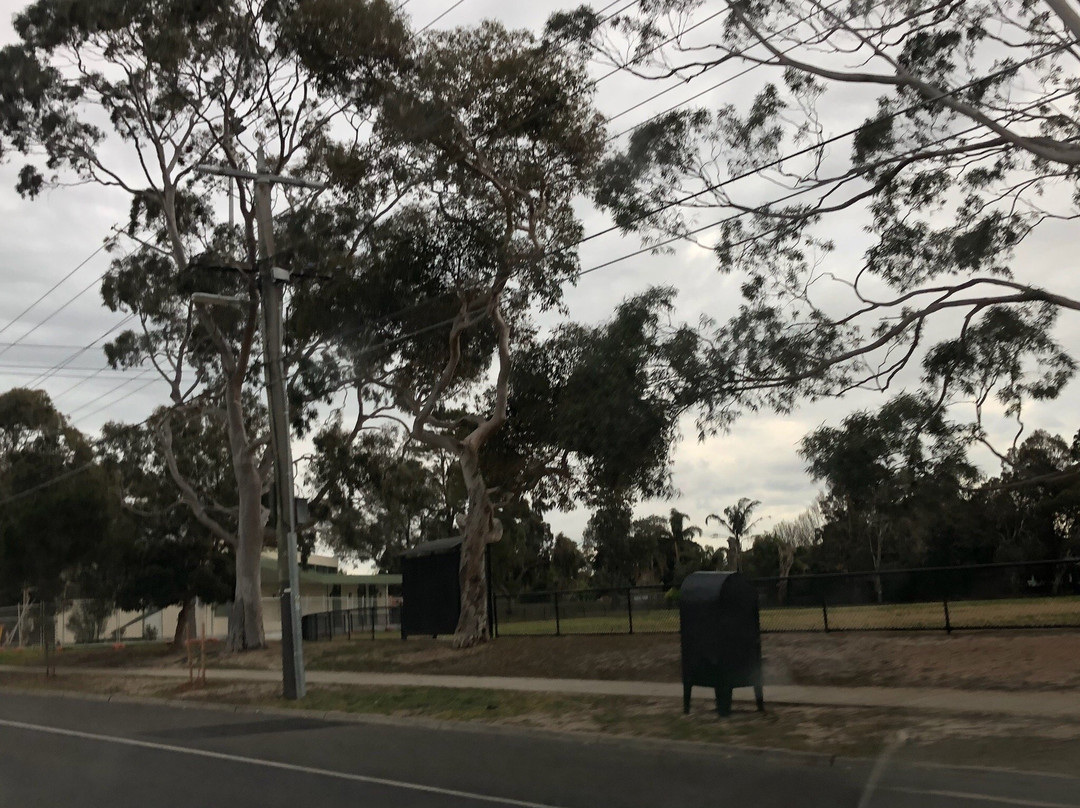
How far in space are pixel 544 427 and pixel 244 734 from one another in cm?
1275

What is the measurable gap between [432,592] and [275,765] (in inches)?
681

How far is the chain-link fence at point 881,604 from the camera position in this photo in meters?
20.6

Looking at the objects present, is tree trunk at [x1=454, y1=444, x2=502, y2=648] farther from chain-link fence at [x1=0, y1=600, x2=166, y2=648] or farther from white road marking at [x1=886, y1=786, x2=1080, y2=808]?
chain-link fence at [x1=0, y1=600, x2=166, y2=648]

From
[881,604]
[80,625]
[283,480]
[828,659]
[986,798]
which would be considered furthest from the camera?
[80,625]

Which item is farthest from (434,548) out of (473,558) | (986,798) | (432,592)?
(986,798)

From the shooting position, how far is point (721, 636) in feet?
44.5

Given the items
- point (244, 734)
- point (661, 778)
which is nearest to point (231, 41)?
point (244, 734)

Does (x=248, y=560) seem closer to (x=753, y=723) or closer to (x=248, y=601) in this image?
(x=248, y=601)

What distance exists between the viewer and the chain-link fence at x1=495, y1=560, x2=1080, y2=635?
2064 cm

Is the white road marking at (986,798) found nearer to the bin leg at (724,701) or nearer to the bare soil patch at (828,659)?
the bin leg at (724,701)

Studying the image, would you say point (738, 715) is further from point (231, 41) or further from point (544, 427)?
point (231, 41)

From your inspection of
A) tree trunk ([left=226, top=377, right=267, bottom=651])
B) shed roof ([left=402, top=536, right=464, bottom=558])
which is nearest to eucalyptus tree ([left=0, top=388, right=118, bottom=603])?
tree trunk ([left=226, top=377, right=267, bottom=651])

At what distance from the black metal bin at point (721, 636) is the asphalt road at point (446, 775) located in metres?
1.58

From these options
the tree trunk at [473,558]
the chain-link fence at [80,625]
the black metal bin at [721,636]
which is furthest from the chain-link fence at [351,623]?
the black metal bin at [721,636]
